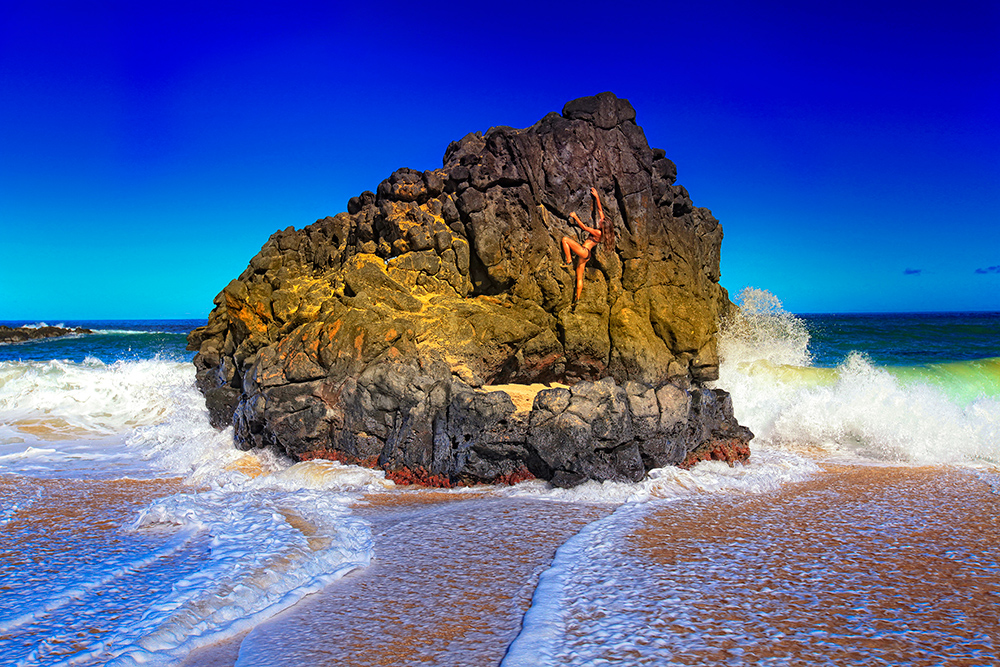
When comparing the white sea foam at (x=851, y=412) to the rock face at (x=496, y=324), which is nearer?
the rock face at (x=496, y=324)

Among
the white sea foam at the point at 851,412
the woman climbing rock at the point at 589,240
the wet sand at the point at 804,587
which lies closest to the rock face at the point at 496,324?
the woman climbing rock at the point at 589,240

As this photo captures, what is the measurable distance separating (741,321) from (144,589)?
13212 mm

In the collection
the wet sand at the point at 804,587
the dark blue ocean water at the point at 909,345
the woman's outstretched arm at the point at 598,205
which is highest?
the woman's outstretched arm at the point at 598,205

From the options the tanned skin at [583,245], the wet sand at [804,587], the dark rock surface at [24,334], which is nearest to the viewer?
the wet sand at [804,587]

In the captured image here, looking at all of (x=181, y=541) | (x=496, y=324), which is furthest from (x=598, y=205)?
(x=181, y=541)

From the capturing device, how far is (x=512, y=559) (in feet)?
16.8

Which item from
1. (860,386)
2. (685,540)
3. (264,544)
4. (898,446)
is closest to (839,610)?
(685,540)

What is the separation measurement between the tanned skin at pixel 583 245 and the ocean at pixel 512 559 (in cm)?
431

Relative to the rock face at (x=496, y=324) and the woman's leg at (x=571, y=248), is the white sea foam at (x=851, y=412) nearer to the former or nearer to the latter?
the rock face at (x=496, y=324)

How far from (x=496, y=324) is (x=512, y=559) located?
537 cm

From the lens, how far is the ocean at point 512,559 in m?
3.69

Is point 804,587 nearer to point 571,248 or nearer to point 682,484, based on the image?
point 682,484

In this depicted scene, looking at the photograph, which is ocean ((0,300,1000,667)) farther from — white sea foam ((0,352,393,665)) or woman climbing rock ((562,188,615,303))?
woman climbing rock ((562,188,615,303))

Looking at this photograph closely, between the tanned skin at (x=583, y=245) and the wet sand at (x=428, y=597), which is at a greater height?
the tanned skin at (x=583, y=245)
